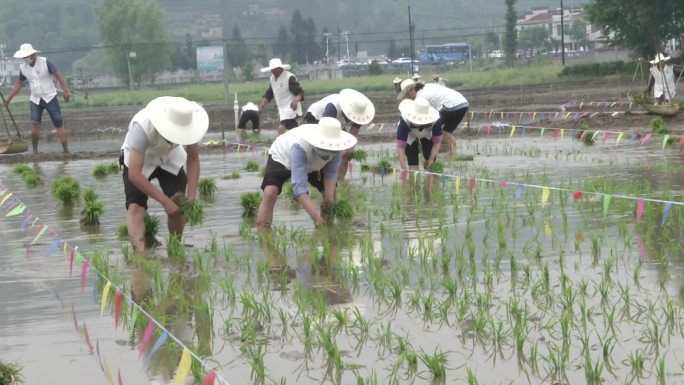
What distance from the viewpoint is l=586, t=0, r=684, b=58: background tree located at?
5284 cm

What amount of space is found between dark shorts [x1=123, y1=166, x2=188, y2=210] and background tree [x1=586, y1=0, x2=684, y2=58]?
142 ft

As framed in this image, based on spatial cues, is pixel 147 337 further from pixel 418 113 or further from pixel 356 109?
pixel 418 113

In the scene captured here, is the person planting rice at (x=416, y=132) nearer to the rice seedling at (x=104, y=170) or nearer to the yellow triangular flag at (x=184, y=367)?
the rice seedling at (x=104, y=170)

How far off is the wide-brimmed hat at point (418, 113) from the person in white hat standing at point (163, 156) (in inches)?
169

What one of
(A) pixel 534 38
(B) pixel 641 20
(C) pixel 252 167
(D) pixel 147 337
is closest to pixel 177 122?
(D) pixel 147 337

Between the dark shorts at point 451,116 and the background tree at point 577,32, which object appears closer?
the dark shorts at point 451,116

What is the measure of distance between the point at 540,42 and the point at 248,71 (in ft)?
161

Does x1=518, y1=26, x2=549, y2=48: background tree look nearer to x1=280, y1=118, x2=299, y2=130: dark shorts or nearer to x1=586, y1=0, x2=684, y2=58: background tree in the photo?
x1=586, y1=0, x2=684, y2=58: background tree

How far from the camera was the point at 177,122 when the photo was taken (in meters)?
10.2

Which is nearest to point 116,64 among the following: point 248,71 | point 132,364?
point 248,71

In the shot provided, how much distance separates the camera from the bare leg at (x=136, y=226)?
1086cm

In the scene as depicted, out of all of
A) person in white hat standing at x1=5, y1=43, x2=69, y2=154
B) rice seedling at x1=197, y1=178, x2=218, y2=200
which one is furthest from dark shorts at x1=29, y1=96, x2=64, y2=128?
rice seedling at x1=197, y1=178, x2=218, y2=200

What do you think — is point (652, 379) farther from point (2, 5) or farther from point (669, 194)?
point (2, 5)

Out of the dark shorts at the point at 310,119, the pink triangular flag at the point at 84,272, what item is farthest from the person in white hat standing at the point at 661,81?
the pink triangular flag at the point at 84,272
